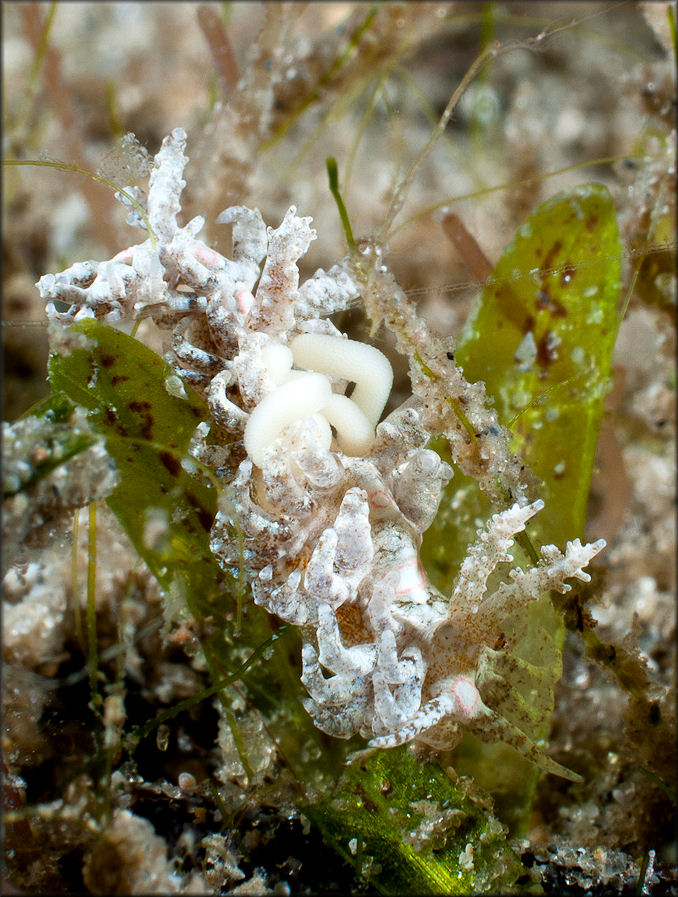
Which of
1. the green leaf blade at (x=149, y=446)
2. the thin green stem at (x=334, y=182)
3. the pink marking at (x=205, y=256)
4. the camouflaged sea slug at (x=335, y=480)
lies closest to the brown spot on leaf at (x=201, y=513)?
the green leaf blade at (x=149, y=446)

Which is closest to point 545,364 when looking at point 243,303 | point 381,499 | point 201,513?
point 381,499

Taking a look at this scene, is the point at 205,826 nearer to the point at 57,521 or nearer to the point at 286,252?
the point at 57,521

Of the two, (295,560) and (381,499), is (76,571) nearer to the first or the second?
(295,560)

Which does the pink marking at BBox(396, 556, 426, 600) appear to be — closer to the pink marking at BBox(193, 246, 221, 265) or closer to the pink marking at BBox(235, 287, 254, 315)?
the pink marking at BBox(235, 287, 254, 315)

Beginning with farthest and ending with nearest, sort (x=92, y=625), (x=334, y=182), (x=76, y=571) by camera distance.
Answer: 1. (x=76, y=571)
2. (x=92, y=625)
3. (x=334, y=182)

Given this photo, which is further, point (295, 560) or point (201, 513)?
point (201, 513)

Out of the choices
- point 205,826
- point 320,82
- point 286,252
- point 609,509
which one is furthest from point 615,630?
point 320,82
